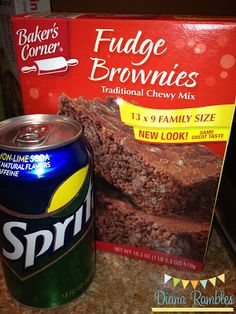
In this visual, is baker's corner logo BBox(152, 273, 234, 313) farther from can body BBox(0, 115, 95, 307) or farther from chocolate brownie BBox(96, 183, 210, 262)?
can body BBox(0, 115, 95, 307)

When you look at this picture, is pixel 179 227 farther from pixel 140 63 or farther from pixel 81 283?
pixel 140 63

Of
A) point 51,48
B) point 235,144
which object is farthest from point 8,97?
point 235,144

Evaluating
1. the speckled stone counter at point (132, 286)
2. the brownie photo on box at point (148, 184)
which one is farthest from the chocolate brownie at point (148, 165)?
the speckled stone counter at point (132, 286)

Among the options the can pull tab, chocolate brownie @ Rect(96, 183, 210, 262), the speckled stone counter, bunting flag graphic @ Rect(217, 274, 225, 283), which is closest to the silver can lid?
the can pull tab

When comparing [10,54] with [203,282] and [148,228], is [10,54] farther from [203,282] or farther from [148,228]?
[203,282]

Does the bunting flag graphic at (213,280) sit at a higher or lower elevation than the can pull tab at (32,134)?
lower

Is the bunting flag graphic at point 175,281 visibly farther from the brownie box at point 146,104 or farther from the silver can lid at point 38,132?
the silver can lid at point 38,132
